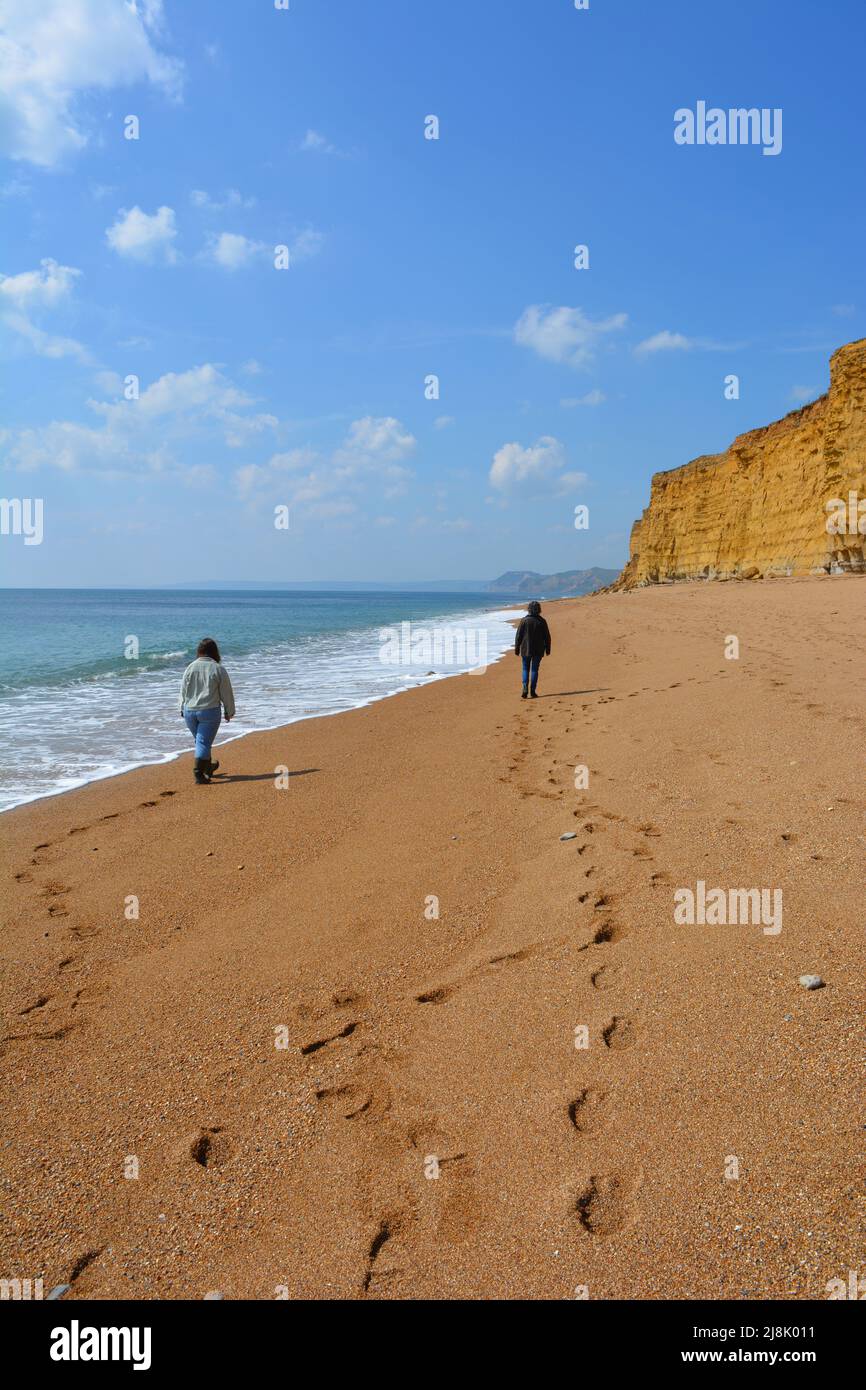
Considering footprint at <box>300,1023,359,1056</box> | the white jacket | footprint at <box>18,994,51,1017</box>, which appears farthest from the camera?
the white jacket

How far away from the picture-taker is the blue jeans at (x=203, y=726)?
8094 millimetres

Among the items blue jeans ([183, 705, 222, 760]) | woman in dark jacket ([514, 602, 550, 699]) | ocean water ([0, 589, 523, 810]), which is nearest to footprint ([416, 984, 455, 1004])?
blue jeans ([183, 705, 222, 760])

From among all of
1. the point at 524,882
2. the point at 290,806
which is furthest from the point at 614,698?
the point at 524,882

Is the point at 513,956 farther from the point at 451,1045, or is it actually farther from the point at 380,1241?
the point at 380,1241

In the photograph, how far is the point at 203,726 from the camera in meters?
8.17

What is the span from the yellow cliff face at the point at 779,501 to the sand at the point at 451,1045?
2509 cm

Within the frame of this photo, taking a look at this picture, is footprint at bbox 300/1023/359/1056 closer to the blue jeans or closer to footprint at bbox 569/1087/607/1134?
footprint at bbox 569/1087/607/1134

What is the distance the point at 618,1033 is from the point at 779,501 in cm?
3450

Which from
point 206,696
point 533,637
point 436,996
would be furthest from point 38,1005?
point 533,637

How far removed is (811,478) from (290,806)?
30.6 m

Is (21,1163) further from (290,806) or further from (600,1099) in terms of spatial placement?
(290,806)

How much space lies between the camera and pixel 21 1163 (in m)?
2.55

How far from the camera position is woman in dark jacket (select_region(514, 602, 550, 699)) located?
11711mm
